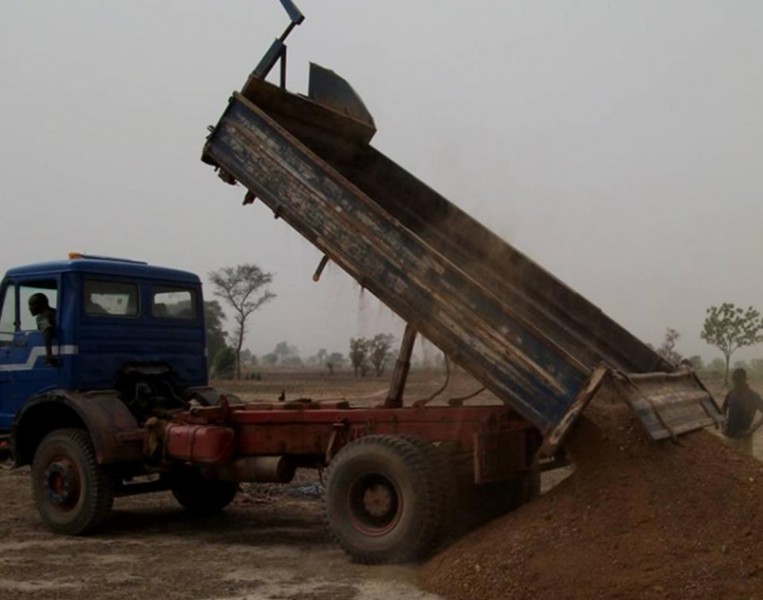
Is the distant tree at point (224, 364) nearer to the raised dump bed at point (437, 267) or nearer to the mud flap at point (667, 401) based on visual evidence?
the raised dump bed at point (437, 267)

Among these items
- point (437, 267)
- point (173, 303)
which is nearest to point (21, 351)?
point (173, 303)

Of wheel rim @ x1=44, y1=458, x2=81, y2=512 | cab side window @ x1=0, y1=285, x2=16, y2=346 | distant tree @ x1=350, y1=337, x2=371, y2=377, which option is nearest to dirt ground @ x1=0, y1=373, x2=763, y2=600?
wheel rim @ x1=44, y1=458, x2=81, y2=512

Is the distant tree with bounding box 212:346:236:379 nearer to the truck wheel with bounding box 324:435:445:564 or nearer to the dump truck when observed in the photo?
the dump truck

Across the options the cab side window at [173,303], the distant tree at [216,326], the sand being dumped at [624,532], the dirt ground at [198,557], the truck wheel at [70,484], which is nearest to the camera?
the sand being dumped at [624,532]

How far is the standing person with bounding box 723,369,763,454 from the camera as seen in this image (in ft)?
31.0

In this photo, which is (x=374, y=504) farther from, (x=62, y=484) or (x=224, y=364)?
(x=224, y=364)

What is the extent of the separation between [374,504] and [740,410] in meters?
4.23

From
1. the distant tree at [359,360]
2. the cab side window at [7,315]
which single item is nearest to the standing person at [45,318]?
the cab side window at [7,315]

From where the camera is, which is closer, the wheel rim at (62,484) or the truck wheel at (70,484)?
the truck wheel at (70,484)

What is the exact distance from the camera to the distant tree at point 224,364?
2189 inches

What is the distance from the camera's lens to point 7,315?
9.73m

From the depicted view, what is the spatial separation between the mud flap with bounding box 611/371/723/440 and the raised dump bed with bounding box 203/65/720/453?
0.05 ft

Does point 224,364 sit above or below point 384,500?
above

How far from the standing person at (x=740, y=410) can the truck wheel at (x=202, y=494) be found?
5.25m
